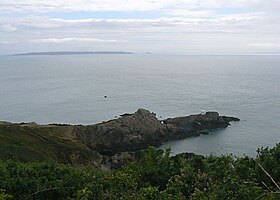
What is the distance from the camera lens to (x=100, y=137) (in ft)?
139

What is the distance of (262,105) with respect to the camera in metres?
65.4

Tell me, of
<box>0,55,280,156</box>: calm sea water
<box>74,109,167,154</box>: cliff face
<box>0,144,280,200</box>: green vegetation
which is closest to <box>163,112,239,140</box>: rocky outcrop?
<box>0,55,280,156</box>: calm sea water

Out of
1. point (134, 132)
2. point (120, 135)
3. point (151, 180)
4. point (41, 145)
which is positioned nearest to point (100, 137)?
point (120, 135)

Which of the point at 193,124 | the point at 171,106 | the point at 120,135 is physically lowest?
the point at 193,124

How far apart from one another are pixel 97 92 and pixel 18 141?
55.1 m

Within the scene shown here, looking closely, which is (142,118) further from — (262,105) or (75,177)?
(75,177)

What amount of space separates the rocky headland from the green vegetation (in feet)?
48.9

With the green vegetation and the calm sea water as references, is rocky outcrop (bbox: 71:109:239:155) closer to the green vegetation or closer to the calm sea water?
the calm sea water

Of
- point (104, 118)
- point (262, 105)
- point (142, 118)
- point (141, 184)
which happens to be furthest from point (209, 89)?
point (141, 184)

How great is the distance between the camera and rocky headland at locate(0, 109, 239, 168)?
3209cm

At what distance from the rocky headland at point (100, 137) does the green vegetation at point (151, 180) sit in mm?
14892

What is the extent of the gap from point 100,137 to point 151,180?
3177 cm

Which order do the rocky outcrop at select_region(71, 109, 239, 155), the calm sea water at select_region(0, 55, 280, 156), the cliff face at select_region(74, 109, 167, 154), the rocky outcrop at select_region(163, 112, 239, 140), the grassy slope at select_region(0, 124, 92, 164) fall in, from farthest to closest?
the rocky outcrop at select_region(163, 112, 239, 140) → the calm sea water at select_region(0, 55, 280, 156) → the rocky outcrop at select_region(71, 109, 239, 155) → the cliff face at select_region(74, 109, 167, 154) → the grassy slope at select_region(0, 124, 92, 164)

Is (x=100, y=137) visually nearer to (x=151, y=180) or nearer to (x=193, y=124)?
(x=193, y=124)
